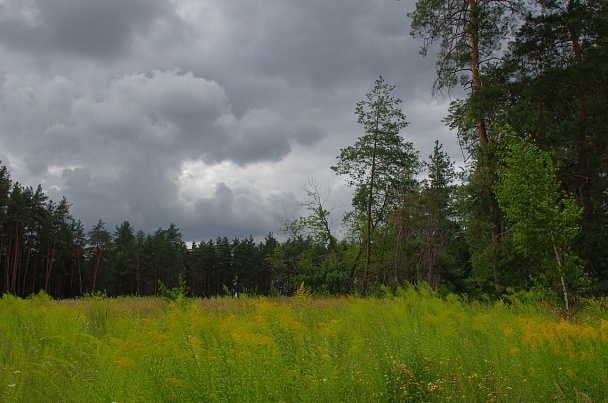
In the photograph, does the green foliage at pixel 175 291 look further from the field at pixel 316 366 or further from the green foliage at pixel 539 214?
the green foliage at pixel 539 214

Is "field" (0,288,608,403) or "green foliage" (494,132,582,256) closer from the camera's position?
"field" (0,288,608,403)

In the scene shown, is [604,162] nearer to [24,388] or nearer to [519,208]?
[519,208]

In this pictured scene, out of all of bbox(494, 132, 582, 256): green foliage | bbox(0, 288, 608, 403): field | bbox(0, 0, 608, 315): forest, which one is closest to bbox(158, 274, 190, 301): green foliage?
bbox(0, 0, 608, 315): forest

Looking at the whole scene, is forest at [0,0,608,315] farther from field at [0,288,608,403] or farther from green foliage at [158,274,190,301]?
field at [0,288,608,403]

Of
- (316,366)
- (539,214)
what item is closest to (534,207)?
(539,214)

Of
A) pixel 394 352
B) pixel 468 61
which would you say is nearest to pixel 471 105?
pixel 468 61

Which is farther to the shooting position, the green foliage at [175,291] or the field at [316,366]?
the green foliage at [175,291]

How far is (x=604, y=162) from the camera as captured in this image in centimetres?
1541

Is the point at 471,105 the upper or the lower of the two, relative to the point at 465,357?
upper

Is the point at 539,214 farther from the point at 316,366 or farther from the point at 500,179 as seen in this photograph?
the point at 316,366

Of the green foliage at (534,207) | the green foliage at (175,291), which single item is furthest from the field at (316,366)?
the green foliage at (175,291)

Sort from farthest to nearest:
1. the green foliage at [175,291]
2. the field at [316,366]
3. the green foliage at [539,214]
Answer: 1. the green foliage at [175,291]
2. the green foliage at [539,214]
3. the field at [316,366]

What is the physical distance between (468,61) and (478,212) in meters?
6.42

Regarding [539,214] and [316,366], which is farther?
[539,214]
